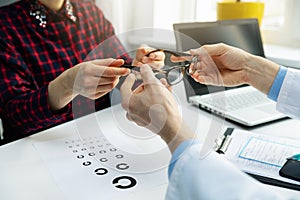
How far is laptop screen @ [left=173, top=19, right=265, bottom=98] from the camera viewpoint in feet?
2.74

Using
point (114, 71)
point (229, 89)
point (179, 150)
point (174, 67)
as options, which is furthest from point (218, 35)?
point (179, 150)

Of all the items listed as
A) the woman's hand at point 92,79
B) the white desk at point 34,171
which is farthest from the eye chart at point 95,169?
the woman's hand at point 92,79

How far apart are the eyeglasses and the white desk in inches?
1.5

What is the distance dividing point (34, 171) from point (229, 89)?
2.15 feet

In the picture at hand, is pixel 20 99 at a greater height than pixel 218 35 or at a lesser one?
lesser

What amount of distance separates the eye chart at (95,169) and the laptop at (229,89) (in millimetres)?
226

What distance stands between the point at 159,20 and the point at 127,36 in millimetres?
783

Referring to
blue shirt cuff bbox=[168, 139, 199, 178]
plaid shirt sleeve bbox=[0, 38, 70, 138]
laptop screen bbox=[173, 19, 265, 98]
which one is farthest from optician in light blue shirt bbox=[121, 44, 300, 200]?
plaid shirt sleeve bbox=[0, 38, 70, 138]

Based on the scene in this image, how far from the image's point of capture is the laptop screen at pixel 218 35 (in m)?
0.84

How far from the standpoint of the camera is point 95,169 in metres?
0.67

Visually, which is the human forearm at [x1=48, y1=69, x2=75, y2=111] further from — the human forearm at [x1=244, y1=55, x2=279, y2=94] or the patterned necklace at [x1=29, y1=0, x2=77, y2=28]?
the human forearm at [x1=244, y1=55, x2=279, y2=94]

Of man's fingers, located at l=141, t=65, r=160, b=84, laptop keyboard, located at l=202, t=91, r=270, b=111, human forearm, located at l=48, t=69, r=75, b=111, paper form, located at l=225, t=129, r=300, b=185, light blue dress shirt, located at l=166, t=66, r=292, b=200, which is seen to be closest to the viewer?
light blue dress shirt, located at l=166, t=66, r=292, b=200

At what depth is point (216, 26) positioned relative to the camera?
3.56ft

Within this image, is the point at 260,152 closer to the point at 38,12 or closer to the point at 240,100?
the point at 240,100
